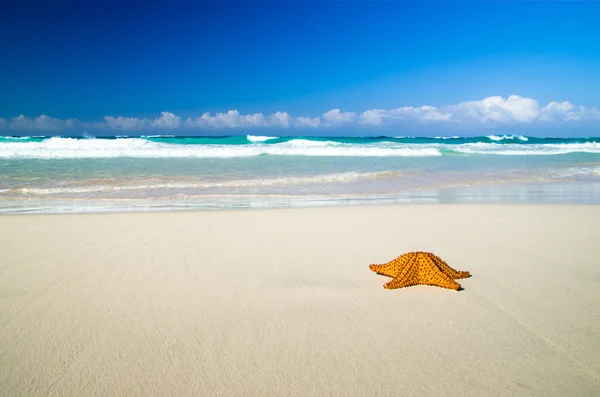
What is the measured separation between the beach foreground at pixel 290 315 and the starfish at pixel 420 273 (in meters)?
0.09

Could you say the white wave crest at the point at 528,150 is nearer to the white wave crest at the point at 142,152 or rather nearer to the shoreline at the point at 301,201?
the white wave crest at the point at 142,152

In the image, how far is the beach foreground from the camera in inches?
96.3

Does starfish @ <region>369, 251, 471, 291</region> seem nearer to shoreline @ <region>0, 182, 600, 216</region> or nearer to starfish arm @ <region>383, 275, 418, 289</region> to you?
starfish arm @ <region>383, 275, 418, 289</region>

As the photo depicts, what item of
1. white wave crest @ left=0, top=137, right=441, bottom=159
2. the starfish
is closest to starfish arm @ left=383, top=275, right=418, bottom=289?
the starfish

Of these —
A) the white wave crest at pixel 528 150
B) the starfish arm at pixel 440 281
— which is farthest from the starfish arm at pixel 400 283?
the white wave crest at pixel 528 150

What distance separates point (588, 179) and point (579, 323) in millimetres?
13820

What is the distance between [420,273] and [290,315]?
4.51 ft

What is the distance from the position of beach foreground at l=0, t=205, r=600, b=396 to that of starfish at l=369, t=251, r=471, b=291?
3.6 inches

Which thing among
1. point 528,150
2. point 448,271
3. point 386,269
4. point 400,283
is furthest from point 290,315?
point 528,150

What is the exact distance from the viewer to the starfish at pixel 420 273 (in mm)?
3775

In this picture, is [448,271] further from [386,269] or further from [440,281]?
[386,269]

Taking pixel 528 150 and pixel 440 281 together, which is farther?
pixel 528 150

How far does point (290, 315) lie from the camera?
3.25m

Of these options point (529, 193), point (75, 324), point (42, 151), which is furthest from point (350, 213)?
point (42, 151)
